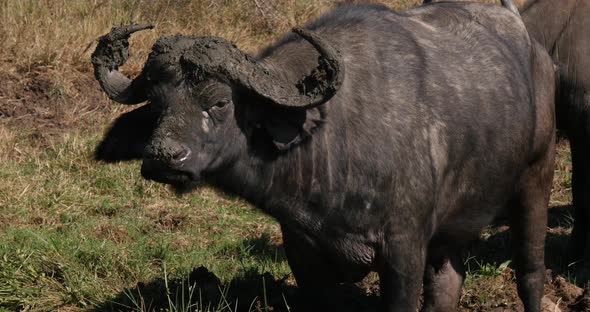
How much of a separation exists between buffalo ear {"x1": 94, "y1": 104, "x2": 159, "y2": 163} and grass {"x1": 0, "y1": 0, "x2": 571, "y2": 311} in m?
0.47

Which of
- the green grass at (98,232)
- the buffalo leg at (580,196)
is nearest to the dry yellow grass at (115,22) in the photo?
the green grass at (98,232)

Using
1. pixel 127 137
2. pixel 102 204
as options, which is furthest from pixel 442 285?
pixel 102 204

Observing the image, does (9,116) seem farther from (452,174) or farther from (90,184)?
(452,174)

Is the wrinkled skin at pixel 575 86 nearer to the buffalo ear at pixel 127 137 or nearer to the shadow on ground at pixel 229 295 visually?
the shadow on ground at pixel 229 295

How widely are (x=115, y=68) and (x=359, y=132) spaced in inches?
46.8

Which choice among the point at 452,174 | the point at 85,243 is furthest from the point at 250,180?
the point at 85,243

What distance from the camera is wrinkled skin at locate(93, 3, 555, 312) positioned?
4316 millimetres

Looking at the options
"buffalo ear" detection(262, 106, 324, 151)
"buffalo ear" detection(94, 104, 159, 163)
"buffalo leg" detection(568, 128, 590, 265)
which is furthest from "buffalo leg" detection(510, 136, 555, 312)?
"buffalo ear" detection(94, 104, 159, 163)

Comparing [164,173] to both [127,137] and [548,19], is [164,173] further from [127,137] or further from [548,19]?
[548,19]

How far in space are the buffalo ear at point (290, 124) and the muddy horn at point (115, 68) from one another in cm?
63

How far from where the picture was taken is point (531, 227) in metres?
5.91

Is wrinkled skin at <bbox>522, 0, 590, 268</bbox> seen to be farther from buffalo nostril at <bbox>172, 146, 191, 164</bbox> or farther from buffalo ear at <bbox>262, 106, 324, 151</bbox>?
buffalo nostril at <bbox>172, 146, 191, 164</bbox>

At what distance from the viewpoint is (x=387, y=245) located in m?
4.80

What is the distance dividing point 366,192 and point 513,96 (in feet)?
3.99
